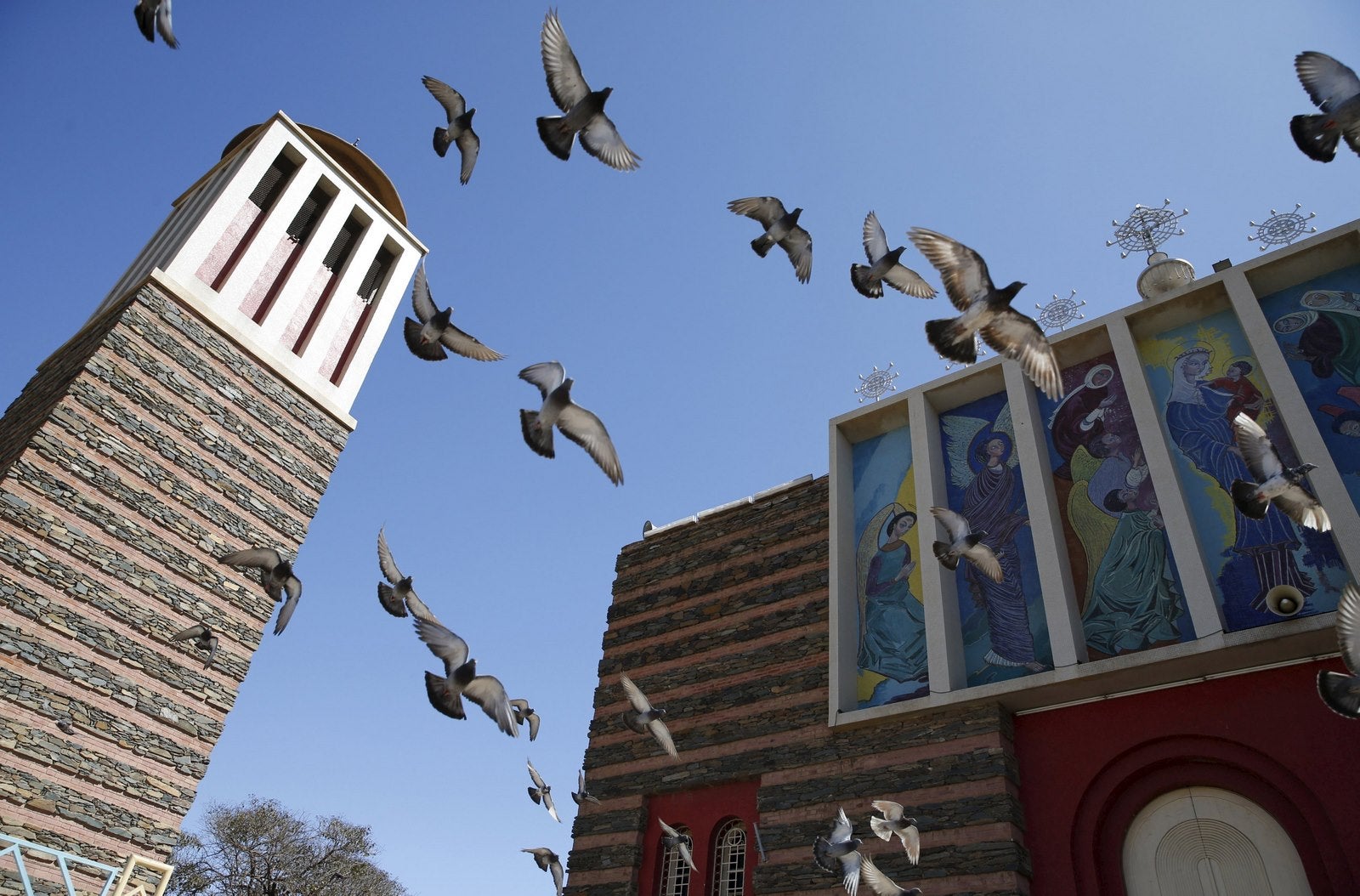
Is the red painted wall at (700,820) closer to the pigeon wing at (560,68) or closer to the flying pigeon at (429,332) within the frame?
the flying pigeon at (429,332)

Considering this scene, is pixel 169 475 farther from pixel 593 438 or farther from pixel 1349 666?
pixel 1349 666

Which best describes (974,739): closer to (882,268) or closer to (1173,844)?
(1173,844)

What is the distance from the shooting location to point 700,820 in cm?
1503

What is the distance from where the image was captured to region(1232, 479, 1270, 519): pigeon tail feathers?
33.8ft

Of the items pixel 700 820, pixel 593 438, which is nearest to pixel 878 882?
pixel 700 820

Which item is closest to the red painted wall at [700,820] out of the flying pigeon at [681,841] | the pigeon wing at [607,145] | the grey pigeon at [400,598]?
the flying pigeon at [681,841]

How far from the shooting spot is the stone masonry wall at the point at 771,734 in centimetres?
1216

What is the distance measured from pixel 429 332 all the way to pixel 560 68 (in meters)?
3.28

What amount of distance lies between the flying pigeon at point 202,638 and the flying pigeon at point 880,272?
11151 mm

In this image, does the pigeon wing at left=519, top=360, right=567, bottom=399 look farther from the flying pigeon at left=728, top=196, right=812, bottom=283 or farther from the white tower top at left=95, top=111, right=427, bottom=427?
the white tower top at left=95, top=111, right=427, bottom=427

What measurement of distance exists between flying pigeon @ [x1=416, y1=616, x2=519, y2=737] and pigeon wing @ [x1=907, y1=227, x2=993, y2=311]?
260 inches

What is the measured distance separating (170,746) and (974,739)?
12.9 meters

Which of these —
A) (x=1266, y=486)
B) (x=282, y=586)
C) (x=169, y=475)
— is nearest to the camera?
(x=1266, y=486)

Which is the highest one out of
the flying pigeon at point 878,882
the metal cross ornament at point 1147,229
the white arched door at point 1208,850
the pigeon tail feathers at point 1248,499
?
the metal cross ornament at point 1147,229
